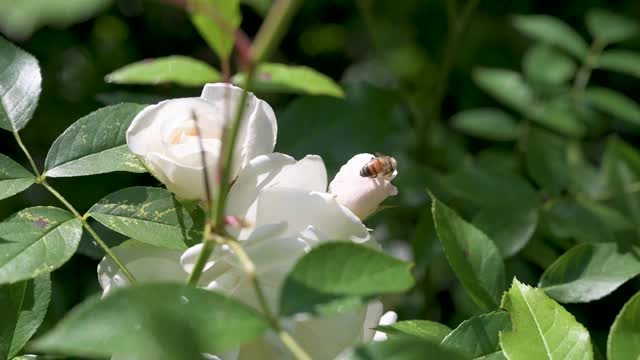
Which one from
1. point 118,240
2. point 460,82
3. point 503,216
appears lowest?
point 460,82

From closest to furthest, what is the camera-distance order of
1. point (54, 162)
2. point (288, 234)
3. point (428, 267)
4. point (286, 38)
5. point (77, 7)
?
1. point (77, 7)
2. point (288, 234)
3. point (54, 162)
4. point (428, 267)
5. point (286, 38)

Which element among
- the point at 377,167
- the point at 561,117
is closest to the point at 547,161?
the point at 561,117

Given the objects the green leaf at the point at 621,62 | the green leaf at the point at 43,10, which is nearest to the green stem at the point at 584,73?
the green leaf at the point at 621,62

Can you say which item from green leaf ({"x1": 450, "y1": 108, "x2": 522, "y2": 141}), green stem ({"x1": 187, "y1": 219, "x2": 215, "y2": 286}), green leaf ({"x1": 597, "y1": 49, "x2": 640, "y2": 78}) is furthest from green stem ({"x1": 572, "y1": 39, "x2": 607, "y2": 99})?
green stem ({"x1": 187, "y1": 219, "x2": 215, "y2": 286})

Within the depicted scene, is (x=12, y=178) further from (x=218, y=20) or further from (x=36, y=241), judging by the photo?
(x=218, y=20)

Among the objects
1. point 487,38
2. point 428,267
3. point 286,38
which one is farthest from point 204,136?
point 487,38

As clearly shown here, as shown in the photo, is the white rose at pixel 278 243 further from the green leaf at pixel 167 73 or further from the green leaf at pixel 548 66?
the green leaf at pixel 548 66

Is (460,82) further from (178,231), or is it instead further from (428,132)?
(178,231)
